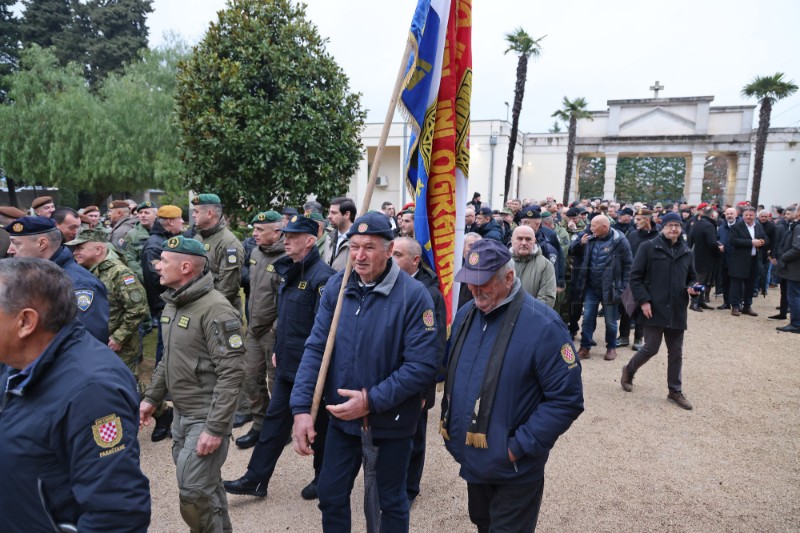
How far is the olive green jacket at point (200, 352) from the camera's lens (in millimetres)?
3318

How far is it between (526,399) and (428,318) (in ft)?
2.57

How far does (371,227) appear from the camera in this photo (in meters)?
3.16

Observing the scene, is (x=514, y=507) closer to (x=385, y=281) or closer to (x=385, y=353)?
(x=385, y=353)

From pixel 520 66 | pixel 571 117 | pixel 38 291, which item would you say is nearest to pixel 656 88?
pixel 571 117

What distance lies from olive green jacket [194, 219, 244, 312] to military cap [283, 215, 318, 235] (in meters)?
1.81

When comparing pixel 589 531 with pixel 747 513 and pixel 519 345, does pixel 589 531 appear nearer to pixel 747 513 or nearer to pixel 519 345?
pixel 747 513

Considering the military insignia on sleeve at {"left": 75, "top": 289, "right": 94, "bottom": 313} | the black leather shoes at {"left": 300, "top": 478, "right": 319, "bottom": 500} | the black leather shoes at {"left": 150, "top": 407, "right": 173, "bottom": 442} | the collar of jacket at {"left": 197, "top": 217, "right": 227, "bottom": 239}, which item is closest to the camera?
the military insignia on sleeve at {"left": 75, "top": 289, "right": 94, "bottom": 313}

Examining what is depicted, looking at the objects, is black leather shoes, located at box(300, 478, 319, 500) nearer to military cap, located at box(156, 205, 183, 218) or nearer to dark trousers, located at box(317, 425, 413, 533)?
dark trousers, located at box(317, 425, 413, 533)

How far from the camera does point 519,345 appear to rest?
2.74m

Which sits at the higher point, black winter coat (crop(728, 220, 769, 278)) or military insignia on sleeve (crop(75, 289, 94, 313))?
black winter coat (crop(728, 220, 769, 278))

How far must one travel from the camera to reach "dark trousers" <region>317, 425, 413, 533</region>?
3.14 metres

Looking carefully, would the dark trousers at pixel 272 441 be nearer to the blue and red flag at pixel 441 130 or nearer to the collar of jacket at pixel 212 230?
the blue and red flag at pixel 441 130

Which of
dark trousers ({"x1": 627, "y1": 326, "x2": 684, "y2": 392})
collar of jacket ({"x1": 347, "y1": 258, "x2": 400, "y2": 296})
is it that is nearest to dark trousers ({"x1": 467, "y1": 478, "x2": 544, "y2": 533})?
collar of jacket ({"x1": 347, "y1": 258, "x2": 400, "y2": 296})

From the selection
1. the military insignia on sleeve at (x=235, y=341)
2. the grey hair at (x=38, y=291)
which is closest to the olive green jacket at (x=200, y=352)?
the military insignia on sleeve at (x=235, y=341)
